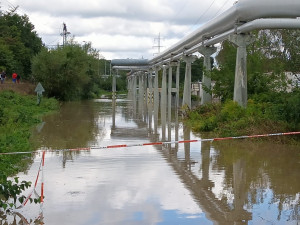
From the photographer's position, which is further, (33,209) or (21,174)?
(21,174)

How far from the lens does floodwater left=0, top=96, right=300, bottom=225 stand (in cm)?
852

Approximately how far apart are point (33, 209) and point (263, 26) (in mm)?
13282

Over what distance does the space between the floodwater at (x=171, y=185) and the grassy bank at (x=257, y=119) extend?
55 centimetres

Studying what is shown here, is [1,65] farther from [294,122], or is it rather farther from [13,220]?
[13,220]

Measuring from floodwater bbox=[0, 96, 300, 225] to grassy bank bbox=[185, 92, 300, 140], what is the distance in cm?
55

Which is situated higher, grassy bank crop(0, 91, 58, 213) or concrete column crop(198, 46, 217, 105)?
concrete column crop(198, 46, 217, 105)

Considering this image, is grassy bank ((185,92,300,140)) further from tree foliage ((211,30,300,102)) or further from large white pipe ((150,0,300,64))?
large white pipe ((150,0,300,64))

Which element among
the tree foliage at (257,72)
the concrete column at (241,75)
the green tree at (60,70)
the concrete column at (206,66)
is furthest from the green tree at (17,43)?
the concrete column at (241,75)

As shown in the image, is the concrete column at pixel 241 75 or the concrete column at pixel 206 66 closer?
the concrete column at pixel 241 75

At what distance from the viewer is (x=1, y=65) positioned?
55.9m

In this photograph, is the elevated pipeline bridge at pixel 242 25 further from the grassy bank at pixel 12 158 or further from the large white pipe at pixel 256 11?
the grassy bank at pixel 12 158

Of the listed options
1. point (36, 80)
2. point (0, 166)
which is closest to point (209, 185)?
point (0, 166)

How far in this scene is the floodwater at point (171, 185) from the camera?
852 cm

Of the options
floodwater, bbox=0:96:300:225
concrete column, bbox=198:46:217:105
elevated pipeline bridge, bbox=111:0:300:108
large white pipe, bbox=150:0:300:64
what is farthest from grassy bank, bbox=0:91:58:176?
concrete column, bbox=198:46:217:105
